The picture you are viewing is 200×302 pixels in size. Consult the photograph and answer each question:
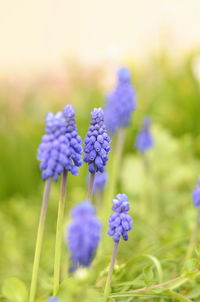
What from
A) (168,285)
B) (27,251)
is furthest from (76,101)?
(168,285)

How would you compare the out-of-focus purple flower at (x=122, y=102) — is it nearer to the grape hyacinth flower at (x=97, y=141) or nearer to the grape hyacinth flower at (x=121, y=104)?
the grape hyacinth flower at (x=121, y=104)

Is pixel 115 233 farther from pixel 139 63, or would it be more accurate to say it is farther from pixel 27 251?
pixel 139 63

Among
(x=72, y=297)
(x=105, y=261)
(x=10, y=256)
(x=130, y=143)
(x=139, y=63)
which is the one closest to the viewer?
(x=72, y=297)

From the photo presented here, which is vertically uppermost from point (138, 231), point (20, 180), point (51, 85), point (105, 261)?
point (51, 85)

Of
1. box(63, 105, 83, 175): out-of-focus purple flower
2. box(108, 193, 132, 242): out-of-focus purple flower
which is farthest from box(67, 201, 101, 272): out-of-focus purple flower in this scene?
box(63, 105, 83, 175): out-of-focus purple flower

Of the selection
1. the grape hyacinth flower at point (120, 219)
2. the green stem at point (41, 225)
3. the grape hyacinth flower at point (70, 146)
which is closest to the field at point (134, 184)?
the green stem at point (41, 225)

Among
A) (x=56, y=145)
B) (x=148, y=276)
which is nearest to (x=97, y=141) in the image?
(x=56, y=145)

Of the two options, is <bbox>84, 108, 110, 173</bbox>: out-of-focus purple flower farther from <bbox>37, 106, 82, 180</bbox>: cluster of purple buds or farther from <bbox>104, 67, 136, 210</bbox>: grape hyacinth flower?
<bbox>104, 67, 136, 210</bbox>: grape hyacinth flower
